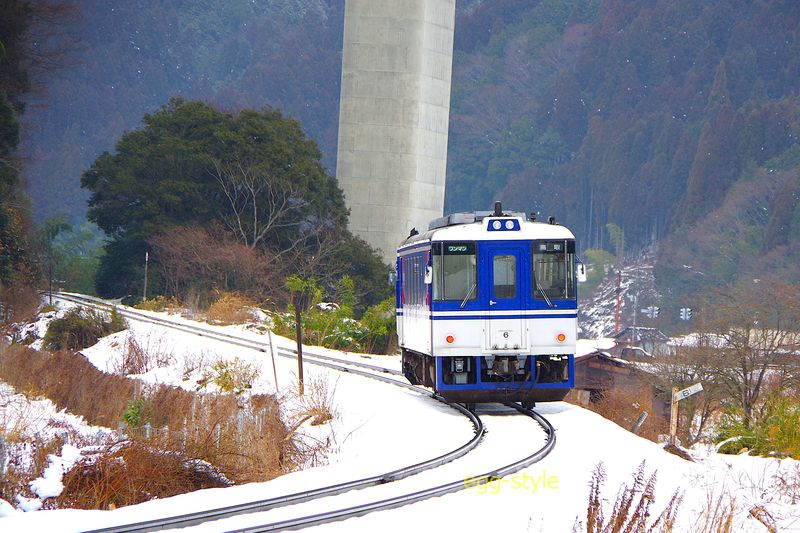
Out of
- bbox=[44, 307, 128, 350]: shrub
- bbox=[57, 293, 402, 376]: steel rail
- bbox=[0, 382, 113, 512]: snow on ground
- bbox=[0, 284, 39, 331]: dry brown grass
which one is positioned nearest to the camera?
bbox=[0, 382, 113, 512]: snow on ground

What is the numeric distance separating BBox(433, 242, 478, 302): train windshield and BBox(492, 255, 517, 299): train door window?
34cm

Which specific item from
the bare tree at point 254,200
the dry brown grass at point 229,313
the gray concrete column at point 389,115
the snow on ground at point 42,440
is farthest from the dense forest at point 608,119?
the snow on ground at point 42,440

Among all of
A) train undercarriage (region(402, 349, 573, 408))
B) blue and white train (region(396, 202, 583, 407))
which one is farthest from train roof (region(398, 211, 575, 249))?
train undercarriage (region(402, 349, 573, 408))

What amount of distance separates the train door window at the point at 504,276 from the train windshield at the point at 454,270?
0.34 m

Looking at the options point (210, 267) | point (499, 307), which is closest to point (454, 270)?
point (499, 307)

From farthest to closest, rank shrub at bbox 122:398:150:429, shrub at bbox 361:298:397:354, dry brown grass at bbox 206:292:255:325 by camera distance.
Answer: dry brown grass at bbox 206:292:255:325
shrub at bbox 361:298:397:354
shrub at bbox 122:398:150:429

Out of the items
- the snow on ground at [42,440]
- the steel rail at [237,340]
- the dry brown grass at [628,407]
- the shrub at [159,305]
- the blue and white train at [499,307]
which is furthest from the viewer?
the shrub at [159,305]

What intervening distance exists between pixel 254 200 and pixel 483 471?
46.7 meters

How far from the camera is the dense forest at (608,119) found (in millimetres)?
129375

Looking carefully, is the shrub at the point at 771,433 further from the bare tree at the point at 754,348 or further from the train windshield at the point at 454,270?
the bare tree at the point at 754,348

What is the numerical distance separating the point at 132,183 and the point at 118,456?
48226mm

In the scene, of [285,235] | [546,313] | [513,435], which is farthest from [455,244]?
[285,235]

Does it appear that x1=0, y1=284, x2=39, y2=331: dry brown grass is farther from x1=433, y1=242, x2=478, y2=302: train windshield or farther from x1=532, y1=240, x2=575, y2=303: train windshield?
x1=532, y1=240, x2=575, y2=303: train windshield

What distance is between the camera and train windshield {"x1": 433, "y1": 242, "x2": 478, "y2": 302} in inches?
722
